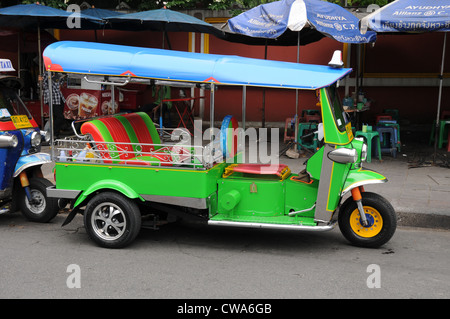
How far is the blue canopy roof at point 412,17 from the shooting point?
8492mm

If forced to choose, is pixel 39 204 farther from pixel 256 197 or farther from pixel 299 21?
pixel 299 21

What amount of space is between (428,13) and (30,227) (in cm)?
690

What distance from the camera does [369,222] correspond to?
220 inches

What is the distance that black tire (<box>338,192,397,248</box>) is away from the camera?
547 cm

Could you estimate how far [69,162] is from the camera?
5.77 m

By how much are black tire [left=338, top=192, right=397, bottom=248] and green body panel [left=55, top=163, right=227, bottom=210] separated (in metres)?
1.46

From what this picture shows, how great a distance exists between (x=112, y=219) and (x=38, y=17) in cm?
709

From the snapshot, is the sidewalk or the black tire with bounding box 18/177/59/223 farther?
the sidewalk

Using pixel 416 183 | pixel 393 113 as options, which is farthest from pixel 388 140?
pixel 416 183

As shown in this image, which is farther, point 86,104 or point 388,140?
point 86,104

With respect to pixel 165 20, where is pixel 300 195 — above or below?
below

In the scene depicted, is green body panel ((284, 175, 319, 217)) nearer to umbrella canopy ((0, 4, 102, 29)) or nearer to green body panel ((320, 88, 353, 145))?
green body panel ((320, 88, 353, 145))

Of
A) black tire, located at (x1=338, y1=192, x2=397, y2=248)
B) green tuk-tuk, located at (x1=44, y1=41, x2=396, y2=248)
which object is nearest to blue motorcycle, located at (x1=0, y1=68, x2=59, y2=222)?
green tuk-tuk, located at (x1=44, y1=41, x2=396, y2=248)

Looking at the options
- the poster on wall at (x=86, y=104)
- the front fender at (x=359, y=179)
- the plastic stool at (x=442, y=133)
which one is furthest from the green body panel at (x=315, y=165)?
the poster on wall at (x=86, y=104)
